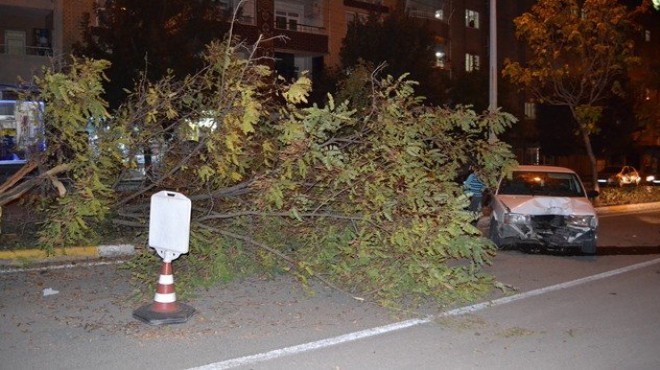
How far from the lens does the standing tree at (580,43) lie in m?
20.1

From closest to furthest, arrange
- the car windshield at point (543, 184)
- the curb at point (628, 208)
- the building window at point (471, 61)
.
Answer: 1. the car windshield at point (543, 184)
2. the curb at point (628, 208)
3. the building window at point (471, 61)

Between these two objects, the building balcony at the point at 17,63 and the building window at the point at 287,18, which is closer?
the building balcony at the point at 17,63

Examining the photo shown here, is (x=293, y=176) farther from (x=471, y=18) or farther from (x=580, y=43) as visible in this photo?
(x=471, y=18)

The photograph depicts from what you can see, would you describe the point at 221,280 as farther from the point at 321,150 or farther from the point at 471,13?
the point at 471,13

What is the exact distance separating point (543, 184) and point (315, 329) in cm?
733

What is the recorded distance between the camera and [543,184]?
12.1 meters

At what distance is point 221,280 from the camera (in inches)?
322

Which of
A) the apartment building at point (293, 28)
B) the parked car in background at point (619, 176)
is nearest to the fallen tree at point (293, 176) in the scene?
the apartment building at point (293, 28)

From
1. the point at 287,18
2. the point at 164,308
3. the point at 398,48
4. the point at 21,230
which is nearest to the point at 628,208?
the point at 398,48

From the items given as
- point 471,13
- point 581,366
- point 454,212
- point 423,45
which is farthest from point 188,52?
point 471,13

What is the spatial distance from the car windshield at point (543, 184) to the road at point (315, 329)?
3.14 m

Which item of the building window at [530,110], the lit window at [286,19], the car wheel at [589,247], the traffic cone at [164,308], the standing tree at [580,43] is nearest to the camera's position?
the traffic cone at [164,308]

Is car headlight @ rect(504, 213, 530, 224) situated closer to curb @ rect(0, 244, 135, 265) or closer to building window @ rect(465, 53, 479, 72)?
curb @ rect(0, 244, 135, 265)

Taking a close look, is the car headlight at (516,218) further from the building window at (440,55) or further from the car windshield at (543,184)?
the building window at (440,55)
